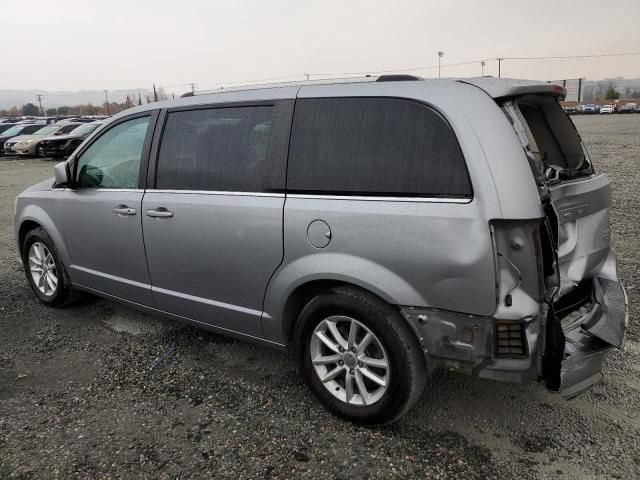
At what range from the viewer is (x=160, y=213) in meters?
3.42

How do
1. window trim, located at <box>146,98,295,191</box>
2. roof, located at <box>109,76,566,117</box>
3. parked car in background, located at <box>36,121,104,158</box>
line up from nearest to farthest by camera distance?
roof, located at <box>109,76,566,117</box>, window trim, located at <box>146,98,295,191</box>, parked car in background, located at <box>36,121,104,158</box>

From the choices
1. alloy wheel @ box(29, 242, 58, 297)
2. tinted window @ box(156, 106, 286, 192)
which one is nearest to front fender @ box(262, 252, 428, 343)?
tinted window @ box(156, 106, 286, 192)

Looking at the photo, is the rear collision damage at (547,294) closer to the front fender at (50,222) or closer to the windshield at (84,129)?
the front fender at (50,222)

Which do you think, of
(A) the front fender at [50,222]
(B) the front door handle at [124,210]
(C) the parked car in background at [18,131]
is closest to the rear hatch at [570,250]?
(B) the front door handle at [124,210]

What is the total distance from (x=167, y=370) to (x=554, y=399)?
2.43 m

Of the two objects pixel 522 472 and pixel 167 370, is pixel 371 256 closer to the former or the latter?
pixel 522 472

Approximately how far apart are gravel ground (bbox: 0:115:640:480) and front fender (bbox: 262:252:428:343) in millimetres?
540

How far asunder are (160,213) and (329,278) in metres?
1.37

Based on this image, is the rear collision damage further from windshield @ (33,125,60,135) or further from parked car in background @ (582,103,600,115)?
parked car in background @ (582,103,600,115)

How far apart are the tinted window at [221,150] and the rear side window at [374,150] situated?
186mm

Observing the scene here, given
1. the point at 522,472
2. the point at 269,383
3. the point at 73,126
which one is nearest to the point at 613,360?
the point at 522,472

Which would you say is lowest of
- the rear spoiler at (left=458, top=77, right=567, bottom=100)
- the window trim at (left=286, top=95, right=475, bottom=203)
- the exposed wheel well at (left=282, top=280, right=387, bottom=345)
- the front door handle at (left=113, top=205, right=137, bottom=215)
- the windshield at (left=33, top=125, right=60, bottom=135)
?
the exposed wheel well at (left=282, top=280, right=387, bottom=345)

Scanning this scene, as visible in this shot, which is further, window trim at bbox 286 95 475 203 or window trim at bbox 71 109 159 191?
window trim at bbox 71 109 159 191

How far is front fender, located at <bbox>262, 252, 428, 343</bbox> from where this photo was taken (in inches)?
97.9
